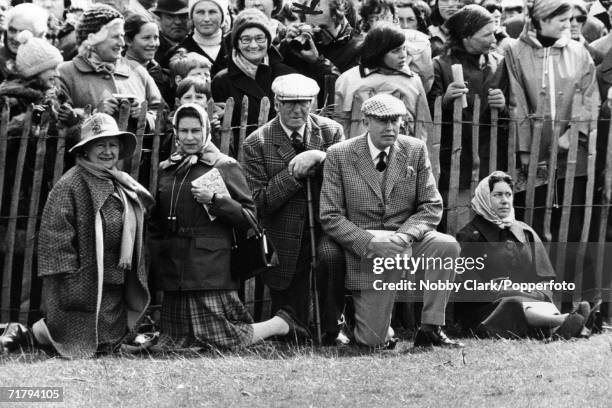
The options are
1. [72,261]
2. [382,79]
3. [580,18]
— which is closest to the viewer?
[72,261]

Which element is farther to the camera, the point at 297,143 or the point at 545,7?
the point at 545,7

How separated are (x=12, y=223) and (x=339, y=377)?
324 centimetres

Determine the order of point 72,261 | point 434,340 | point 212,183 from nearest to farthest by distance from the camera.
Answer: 1. point 72,261
2. point 434,340
3. point 212,183

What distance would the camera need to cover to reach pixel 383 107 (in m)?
11.1

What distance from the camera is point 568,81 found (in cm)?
1257

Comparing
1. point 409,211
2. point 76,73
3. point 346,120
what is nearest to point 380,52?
point 346,120

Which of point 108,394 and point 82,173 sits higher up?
point 82,173

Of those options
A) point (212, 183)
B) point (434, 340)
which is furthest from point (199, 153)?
point (434, 340)

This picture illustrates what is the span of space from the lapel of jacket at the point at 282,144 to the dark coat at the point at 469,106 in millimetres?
1453

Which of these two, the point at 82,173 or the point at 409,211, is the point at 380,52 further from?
the point at 82,173

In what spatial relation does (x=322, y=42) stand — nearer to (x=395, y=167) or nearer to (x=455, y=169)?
(x=455, y=169)

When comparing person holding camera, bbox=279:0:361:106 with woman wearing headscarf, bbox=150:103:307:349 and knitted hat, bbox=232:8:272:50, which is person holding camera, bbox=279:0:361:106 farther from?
woman wearing headscarf, bbox=150:103:307:349

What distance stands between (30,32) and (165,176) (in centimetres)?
209

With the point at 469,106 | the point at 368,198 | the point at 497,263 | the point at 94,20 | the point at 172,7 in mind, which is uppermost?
the point at 172,7
